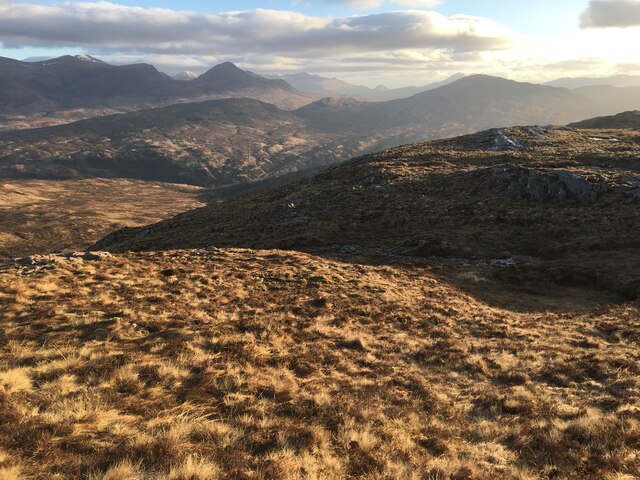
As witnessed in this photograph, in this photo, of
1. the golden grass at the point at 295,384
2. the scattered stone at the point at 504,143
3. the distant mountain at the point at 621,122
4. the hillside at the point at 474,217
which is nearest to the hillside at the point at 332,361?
the golden grass at the point at 295,384

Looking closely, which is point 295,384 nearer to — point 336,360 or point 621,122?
point 336,360

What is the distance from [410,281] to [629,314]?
515 inches

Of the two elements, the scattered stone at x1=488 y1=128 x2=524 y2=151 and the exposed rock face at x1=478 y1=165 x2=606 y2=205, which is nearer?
the exposed rock face at x1=478 y1=165 x2=606 y2=205

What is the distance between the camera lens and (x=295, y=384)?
1254cm

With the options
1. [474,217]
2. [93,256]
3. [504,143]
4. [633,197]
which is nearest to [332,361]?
[93,256]

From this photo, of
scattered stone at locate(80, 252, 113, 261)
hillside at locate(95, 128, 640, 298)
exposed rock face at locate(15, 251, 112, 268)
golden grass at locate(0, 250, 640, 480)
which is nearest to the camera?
golden grass at locate(0, 250, 640, 480)

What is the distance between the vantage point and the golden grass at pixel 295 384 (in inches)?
338

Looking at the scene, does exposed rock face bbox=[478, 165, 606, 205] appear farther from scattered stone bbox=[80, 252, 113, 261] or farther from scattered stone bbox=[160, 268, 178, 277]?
scattered stone bbox=[80, 252, 113, 261]

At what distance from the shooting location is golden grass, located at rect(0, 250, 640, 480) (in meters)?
8.59

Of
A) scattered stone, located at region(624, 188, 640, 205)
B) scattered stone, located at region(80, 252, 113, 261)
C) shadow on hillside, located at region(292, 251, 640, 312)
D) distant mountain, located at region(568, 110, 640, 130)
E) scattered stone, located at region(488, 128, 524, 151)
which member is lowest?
shadow on hillside, located at region(292, 251, 640, 312)

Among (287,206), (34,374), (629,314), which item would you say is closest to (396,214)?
(287,206)

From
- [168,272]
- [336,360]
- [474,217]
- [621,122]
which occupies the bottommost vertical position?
[336,360]

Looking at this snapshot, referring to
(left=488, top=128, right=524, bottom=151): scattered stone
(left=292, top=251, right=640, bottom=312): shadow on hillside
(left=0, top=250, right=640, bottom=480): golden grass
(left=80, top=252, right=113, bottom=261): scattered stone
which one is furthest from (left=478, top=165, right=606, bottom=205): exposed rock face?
(left=80, top=252, right=113, bottom=261): scattered stone

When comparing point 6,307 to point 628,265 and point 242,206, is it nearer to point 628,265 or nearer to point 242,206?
point 628,265
